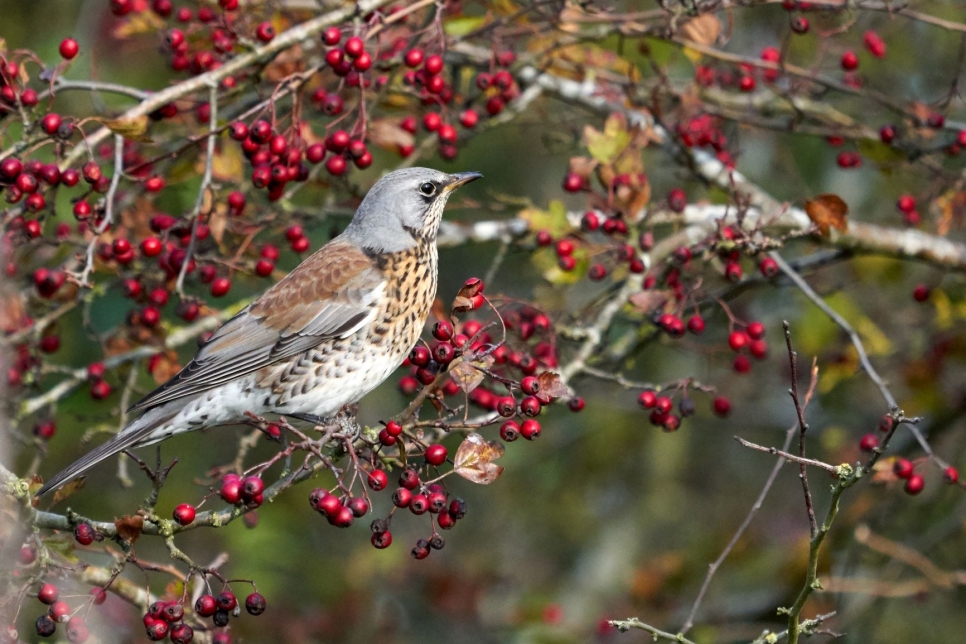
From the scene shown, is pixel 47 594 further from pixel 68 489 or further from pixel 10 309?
pixel 10 309

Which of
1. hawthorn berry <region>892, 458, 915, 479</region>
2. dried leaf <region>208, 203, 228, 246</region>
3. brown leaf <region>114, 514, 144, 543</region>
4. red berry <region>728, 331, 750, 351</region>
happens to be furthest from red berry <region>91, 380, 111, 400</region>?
hawthorn berry <region>892, 458, 915, 479</region>

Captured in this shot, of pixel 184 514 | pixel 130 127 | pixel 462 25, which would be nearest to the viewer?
pixel 184 514

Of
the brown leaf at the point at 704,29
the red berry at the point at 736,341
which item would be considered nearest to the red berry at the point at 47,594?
the red berry at the point at 736,341

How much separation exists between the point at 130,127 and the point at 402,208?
1.26 meters

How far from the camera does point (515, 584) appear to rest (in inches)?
264

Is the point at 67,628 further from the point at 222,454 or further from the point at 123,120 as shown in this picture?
the point at 222,454

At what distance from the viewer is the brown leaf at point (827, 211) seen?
3900 millimetres

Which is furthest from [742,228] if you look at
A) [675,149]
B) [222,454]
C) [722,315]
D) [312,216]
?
[222,454]

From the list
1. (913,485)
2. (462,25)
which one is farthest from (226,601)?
(462,25)

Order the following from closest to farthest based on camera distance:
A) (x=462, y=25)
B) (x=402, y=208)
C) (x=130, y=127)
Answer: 1. (x=130, y=127)
2. (x=402, y=208)
3. (x=462, y=25)

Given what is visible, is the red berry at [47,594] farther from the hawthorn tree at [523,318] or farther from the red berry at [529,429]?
the red berry at [529,429]

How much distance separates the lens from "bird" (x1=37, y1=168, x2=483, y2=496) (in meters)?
4.15

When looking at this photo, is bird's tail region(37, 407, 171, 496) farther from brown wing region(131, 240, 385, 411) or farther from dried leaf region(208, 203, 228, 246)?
dried leaf region(208, 203, 228, 246)

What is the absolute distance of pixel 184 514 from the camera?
2818 millimetres
